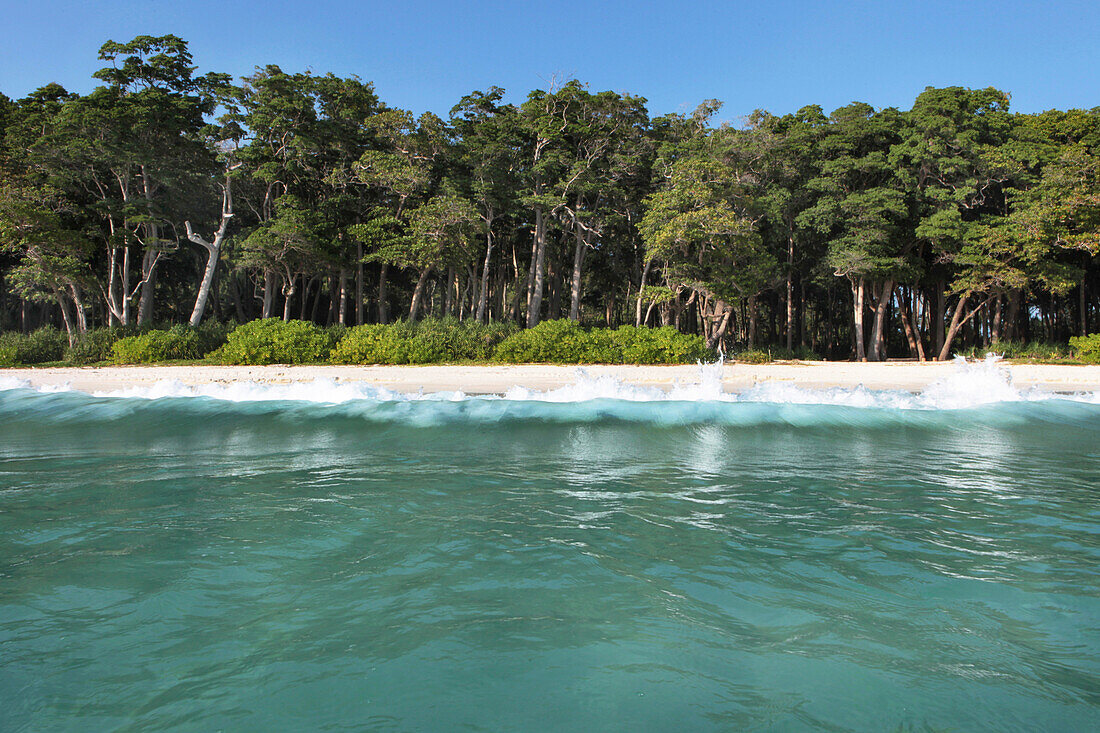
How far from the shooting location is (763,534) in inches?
178

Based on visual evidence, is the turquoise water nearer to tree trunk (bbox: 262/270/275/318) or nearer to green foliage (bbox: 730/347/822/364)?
green foliage (bbox: 730/347/822/364)

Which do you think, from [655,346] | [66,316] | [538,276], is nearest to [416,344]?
[655,346]

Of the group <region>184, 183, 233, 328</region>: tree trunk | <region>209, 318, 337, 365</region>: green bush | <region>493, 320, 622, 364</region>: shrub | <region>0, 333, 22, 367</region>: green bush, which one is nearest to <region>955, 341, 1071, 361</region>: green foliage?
<region>493, 320, 622, 364</region>: shrub

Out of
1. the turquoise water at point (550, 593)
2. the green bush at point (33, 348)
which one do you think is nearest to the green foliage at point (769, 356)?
the turquoise water at point (550, 593)

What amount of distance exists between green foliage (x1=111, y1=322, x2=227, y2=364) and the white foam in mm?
4069

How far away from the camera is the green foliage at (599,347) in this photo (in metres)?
18.3

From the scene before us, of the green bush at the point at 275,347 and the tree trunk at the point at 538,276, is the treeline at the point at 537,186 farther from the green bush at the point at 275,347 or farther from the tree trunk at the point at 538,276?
the green bush at the point at 275,347

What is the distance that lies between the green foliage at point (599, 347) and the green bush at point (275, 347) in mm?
5637

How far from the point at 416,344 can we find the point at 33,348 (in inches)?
517

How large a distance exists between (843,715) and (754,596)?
1.00m

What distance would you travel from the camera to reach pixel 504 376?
605 inches

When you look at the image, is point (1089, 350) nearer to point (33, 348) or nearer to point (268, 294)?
point (268, 294)

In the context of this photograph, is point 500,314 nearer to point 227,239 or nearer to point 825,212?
point 227,239

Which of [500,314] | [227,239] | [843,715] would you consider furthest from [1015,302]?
[227,239]
